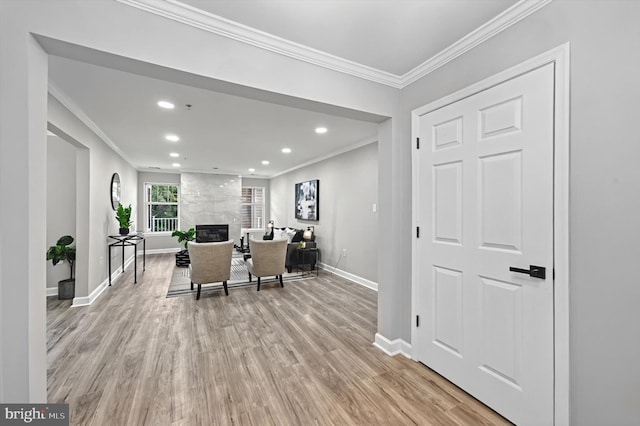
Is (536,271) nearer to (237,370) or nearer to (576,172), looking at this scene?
(576,172)

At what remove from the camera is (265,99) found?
2.11 metres

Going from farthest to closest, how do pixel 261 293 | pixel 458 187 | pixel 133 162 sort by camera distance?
pixel 133 162 < pixel 261 293 < pixel 458 187

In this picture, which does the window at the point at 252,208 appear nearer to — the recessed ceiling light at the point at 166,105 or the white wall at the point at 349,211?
the white wall at the point at 349,211

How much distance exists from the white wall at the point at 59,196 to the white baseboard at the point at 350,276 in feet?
14.9

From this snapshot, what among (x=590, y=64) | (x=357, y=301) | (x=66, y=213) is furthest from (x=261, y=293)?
(x=590, y=64)

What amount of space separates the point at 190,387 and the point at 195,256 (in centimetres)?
225

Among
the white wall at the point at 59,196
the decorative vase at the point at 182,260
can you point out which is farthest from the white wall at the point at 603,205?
the decorative vase at the point at 182,260

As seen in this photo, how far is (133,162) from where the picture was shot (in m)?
6.89

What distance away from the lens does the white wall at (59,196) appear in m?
4.09

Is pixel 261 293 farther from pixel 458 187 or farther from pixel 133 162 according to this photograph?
pixel 133 162

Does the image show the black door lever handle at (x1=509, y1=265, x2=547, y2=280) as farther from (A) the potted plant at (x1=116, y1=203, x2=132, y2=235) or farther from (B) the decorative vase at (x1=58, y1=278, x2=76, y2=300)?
(A) the potted plant at (x1=116, y1=203, x2=132, y2=235)

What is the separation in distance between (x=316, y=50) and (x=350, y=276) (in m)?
4.08

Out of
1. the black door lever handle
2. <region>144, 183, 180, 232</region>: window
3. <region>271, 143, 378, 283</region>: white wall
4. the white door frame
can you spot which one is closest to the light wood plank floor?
the white door frame

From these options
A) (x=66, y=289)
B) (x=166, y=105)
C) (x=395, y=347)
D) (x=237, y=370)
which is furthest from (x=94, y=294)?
(x=395, y=347)
